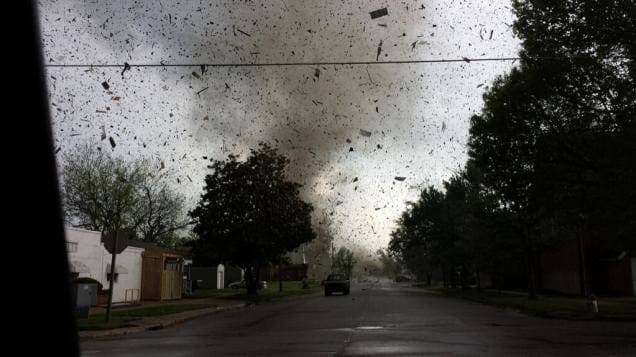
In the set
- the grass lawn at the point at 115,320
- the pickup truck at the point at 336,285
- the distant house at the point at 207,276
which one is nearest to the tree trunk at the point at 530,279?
the pickup truck at the point at 336,285

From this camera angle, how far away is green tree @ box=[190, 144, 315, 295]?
124ft

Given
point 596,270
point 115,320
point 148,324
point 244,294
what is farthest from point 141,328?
point 596,270

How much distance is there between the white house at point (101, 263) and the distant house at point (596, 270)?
77.8 ft

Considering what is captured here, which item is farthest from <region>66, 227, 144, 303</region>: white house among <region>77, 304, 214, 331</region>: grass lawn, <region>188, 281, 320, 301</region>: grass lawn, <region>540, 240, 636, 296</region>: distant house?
<region>540, 240, 636, 296</region>: distant house

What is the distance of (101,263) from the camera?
27922 millimetres

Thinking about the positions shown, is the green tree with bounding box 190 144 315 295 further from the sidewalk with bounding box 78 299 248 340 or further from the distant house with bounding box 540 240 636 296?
the distant house with bounding box 540 240 636 296

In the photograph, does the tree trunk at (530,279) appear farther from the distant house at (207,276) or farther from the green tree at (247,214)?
the distant house at (207,276)

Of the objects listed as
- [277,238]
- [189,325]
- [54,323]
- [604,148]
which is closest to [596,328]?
[604,148]

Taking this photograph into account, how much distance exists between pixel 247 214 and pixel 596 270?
22758 millimetres

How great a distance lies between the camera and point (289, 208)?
39.8 metres

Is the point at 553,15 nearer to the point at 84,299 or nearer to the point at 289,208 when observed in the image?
the point at 84,299

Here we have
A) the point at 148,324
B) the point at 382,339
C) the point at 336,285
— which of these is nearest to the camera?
the point at 382,339

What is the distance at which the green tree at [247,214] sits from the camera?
124ft

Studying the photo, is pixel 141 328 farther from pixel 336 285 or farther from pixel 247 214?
pixel 336 285
